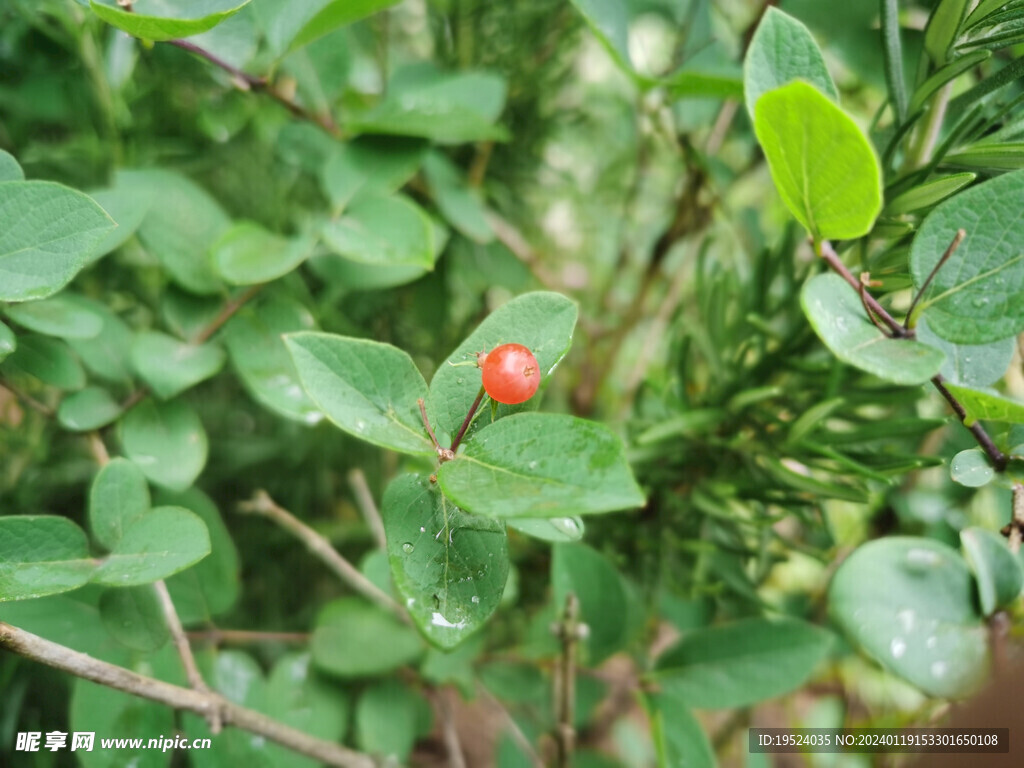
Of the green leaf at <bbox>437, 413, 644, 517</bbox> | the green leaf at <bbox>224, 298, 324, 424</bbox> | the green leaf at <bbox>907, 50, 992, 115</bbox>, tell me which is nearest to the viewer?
the green leaf at <bbox>437, 413, 644, 517</bbox>

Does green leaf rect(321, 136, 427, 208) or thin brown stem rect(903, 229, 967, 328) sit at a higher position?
thin brown stem rect(903, 229, 967, 328)

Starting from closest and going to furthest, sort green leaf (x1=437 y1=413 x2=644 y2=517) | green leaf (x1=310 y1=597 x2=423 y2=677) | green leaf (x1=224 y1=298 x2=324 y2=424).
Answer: green leaf (x1=437 y1=413 x2=644 y2=517)
green leaf (x1=224 y1=298 x2=324 y2=424)
green leaf (x1=310 y1=597 x2=423 y2=677)

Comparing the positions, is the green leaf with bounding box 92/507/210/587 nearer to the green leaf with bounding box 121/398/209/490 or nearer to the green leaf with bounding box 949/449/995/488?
the green leaf with bounding box 121/398/209/490

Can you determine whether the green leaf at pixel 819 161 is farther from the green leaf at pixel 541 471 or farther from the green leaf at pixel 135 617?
the green leaf at pixel 135 617

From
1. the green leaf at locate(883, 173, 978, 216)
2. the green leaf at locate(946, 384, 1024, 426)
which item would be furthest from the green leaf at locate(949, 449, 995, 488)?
the green leaf at locate(883, 173, 978, 216)

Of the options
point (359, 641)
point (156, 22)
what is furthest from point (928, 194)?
point (359, 641)
